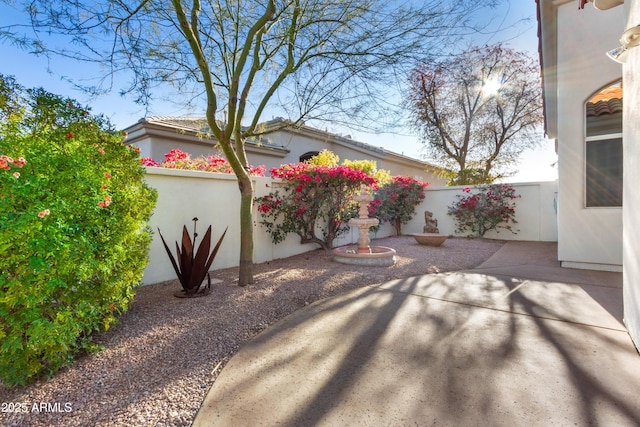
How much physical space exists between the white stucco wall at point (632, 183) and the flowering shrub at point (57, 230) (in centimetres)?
493

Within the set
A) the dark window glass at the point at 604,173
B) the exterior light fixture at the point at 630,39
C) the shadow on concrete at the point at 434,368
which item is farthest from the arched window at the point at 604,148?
the exterior light fixture at the point at 630,39

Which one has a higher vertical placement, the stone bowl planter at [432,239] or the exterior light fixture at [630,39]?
the exterior light fixture at [630,39]

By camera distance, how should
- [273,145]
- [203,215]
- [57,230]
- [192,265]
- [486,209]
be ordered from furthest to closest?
[273,145], [486,209], [203,215], [192,265], [57,230]

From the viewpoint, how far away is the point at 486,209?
35.6 ft

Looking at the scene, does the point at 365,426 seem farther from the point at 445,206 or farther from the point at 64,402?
the point at 445,206

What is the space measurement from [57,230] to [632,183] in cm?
521

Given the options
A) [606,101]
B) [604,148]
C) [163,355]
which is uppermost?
[606,101]

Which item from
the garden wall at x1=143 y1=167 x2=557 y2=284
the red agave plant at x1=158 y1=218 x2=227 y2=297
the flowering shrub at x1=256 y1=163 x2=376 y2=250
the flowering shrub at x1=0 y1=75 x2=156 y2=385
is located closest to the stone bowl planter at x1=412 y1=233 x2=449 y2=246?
the garden wall at x1=143 y1=167 x2=557 y2=284

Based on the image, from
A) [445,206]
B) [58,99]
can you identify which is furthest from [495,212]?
[58,99]

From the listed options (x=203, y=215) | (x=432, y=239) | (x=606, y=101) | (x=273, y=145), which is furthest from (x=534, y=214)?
(x=203, y=215)

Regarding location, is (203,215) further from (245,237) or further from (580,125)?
(580,125)

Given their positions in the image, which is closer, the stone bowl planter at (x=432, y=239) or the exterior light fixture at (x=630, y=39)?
the exterior light fixture at (x=630, y=39)

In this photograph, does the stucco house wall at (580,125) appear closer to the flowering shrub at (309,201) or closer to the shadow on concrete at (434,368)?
the shadow on concrete at (434,368)

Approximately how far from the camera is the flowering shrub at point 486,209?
1067 centimetres
